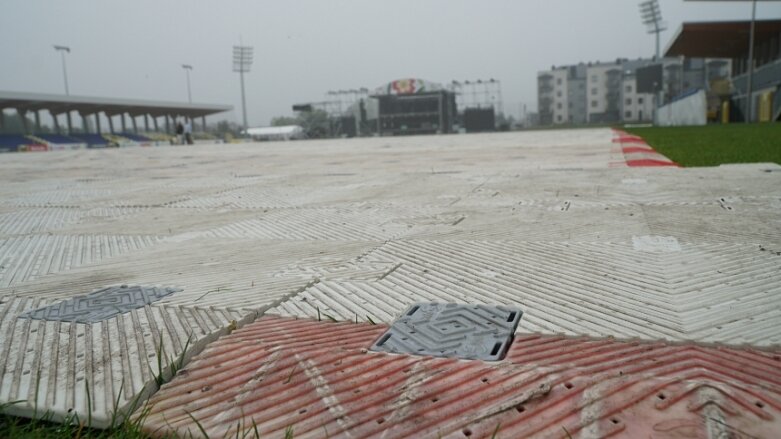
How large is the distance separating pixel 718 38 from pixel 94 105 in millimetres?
59576

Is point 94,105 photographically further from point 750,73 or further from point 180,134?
point 750,73

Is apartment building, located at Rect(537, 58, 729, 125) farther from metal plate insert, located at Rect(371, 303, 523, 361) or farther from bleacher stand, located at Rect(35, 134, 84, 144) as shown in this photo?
metal plate insert, located at Rect(371, 303, 523, 361)

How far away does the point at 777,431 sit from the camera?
4.68ft

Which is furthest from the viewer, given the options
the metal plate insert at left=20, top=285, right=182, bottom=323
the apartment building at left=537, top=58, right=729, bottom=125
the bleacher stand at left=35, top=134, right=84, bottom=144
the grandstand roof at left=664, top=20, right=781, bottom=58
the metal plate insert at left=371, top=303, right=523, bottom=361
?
the apartment building at left=537, top=58, right=729, bottom=125

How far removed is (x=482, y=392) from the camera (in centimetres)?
169

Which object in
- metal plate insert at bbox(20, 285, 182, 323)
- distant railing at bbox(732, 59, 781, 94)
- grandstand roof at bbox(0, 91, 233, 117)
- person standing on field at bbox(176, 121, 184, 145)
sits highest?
grandstand roof at bbox(0, 91, 233, 117)

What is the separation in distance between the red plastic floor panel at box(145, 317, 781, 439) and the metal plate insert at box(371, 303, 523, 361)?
75 mm

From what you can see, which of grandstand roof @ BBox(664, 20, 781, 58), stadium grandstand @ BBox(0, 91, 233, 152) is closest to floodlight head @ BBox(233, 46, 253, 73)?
stadium grandstand @ BBox(0, 91, 233, 152)

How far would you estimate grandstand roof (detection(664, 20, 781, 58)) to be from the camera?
150 feet

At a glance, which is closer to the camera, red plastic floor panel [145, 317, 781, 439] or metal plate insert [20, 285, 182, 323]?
red plastic floor panel [145, 317, 781, 439]

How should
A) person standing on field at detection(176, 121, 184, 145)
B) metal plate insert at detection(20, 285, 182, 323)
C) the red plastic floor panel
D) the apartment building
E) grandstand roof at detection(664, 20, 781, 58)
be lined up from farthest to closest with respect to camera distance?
the apartment building, grandstand roof at detection(664, 20, 781, 58), person standing on field at detection(176, 121, 184, 145), metal plate insert at detection(20, 285, 182, 323), the red plastic floor panel

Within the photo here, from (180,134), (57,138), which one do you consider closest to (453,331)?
(180,134)

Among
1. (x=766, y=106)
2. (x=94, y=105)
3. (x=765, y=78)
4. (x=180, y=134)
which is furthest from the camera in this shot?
(x=94, y=105)

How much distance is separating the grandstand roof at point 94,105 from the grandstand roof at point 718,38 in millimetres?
52329
